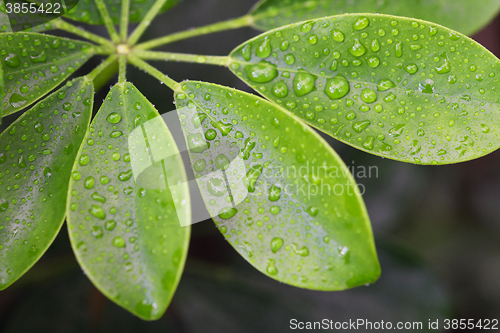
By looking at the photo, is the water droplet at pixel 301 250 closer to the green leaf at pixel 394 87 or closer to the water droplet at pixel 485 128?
the green leaf at pixel 394 87

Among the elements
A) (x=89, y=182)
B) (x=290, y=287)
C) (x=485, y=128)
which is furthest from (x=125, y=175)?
(x=290, y=287)

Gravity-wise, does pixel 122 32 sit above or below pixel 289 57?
above

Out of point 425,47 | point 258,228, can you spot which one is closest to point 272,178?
point 258,228

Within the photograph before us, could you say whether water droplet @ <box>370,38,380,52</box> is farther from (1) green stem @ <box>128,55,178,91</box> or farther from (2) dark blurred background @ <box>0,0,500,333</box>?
(2) dark blurred background @ <box>0,0,500,333</box>

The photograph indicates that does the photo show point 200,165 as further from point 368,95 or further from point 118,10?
point 118,10

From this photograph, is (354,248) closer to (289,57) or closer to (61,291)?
(289,57)

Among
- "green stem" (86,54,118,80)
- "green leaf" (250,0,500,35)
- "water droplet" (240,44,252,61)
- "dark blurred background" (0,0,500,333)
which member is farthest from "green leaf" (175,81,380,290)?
"dark blurred background" (0,0,500,333)

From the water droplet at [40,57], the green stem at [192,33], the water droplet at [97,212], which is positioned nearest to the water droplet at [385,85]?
the green stem at [192,33]
